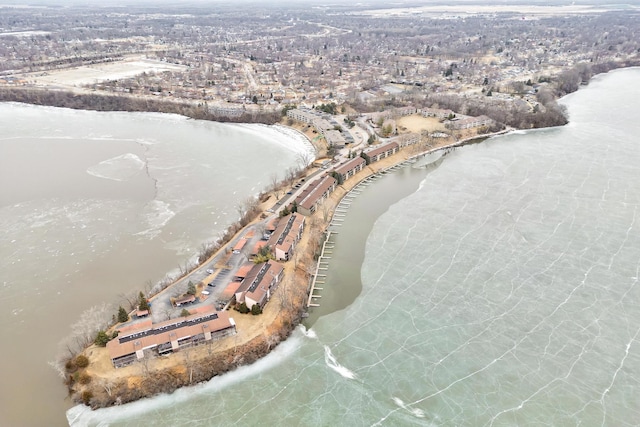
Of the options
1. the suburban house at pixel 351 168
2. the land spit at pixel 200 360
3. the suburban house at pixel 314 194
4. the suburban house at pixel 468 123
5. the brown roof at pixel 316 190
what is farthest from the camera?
the suburban house at pixel 468 123

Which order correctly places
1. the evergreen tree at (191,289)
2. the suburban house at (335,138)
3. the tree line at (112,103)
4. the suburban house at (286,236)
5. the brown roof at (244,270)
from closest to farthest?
the evergreen tree at (191,289)
the brown roof at (244,270)
the suburban house at (286,236)
the suburban house at (335,138)
the tree line at (112,103)

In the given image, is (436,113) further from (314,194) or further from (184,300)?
(184,300)

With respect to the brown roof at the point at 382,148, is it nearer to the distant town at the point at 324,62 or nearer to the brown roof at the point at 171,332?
the distant town at the point at 324,62

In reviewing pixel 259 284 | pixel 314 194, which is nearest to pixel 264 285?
pixel 259 284

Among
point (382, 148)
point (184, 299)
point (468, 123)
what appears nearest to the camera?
point (184, 299)

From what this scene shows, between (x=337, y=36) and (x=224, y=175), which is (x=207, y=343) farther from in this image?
(x=337, y=36)

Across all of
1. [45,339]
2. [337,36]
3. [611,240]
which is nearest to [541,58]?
[337,36]

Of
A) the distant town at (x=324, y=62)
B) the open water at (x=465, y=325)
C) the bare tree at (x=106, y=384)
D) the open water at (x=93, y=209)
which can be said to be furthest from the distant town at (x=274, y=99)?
the open water at (x=465, y=325)
